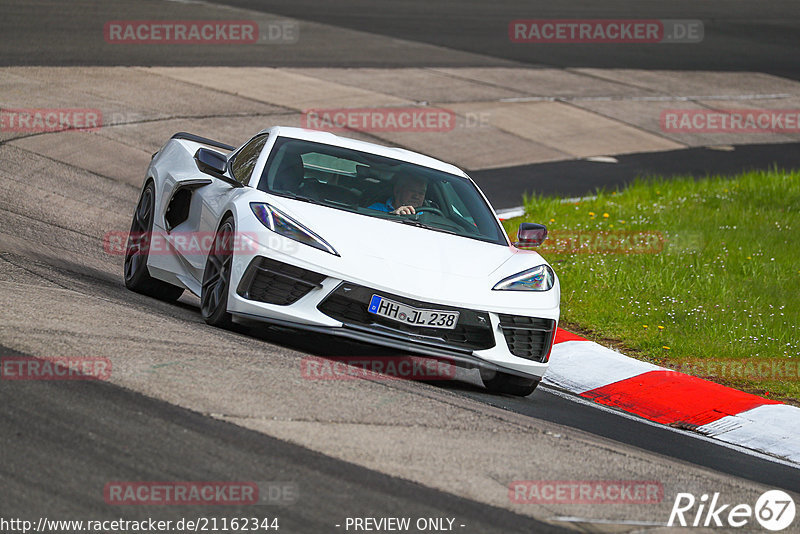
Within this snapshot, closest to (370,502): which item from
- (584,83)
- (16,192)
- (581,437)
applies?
(581,437)

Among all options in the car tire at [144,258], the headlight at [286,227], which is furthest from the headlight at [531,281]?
the car tire at [144,258]

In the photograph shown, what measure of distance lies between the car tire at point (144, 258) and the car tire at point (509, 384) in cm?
253

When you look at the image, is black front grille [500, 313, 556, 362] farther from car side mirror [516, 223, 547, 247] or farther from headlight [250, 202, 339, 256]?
headlight [250, 202, 339, 256]

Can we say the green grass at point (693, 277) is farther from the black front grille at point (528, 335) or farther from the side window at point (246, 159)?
the side window at point (246, 159)

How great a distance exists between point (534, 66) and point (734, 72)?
5.27m

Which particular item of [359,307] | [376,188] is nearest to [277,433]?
[359,307]

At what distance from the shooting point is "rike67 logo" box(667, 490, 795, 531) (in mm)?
5270

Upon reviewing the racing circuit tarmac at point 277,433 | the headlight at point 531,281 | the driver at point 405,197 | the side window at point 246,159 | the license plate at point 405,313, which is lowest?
the racing circuit tarmac at point 277,433

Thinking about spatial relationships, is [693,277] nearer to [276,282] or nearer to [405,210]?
[405,210]

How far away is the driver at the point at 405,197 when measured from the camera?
319 inches

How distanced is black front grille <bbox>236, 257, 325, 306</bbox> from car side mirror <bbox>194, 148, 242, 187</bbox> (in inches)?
46.6

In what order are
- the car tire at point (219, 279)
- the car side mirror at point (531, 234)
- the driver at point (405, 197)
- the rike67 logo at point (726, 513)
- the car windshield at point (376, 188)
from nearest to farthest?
1. the rike67 logo at point (726, 513)
2. the car tire at point (219, 279)
3. the car windshield at point (376, 188)
4. the driver at point (405, 197)
5. the car side mirror at point (531, 234)

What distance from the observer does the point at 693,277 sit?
11289mm

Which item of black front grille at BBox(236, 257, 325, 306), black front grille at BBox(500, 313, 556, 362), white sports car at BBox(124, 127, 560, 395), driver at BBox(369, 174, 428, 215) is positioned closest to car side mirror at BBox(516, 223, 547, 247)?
white sports car at BBox(124, 127, 560, 395)
